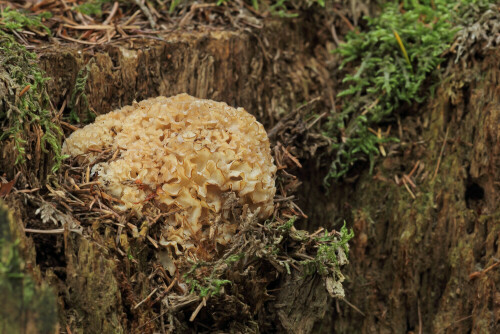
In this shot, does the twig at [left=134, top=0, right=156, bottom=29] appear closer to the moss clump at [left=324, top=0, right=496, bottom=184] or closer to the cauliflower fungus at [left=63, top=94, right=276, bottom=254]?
the cauliflower fungus at [left=63, top=94, right=276, bottom=254]

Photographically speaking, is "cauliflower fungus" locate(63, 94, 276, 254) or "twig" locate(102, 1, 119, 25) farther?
"twig" locate(102, 1, 119, 25)

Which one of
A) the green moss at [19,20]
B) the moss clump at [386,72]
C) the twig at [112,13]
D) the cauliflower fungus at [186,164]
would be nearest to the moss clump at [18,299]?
the cauliflower fungus at [186,164]

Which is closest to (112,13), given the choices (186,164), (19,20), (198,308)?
(19,20)

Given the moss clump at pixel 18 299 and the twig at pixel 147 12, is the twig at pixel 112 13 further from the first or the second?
the moss clump at pixel 18 299

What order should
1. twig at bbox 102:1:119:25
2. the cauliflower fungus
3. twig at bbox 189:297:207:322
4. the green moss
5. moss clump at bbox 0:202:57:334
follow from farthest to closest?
1. twig at bbox 102:1:119:25
2. the green moss
3. the cauliflower fungus
4. twig at bbox 189:297:207:322
5. moss clump at bbox 0:202:57:334

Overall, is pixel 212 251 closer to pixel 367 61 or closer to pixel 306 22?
pixel 367 61

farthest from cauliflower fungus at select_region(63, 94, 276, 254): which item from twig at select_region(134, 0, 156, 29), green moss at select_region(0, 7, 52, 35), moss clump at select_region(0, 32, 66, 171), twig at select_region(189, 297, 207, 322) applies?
twig at select_region(134, 0, 156, 29)
